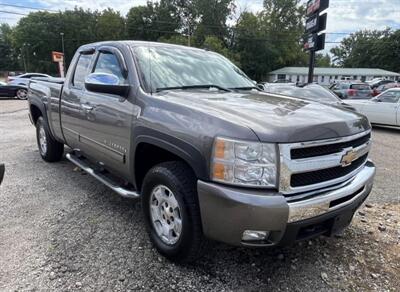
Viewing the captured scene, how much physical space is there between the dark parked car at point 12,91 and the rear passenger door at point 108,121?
19.5 meters

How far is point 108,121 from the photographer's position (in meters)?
3.55

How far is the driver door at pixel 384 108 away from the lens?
11280mm

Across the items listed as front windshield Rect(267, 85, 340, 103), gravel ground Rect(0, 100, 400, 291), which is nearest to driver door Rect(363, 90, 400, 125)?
front windshield Rect(267, 85, 340, 103)

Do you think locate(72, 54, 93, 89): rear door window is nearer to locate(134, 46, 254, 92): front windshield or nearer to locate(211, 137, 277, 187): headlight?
locate(134, 46, 254, 92): front windshield

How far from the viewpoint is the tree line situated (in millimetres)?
67188

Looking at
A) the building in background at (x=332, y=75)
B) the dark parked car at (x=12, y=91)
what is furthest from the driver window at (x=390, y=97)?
the building in background at (x=332, y=75)

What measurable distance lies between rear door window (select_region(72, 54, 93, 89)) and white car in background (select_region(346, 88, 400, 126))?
33.4 ft

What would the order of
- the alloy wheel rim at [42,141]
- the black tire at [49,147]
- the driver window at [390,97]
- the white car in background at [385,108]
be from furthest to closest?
the driver window at [390,97] → the white car in background at [385,108] → the alloy wheel rim at [42,141] → the black tire at [49,147]

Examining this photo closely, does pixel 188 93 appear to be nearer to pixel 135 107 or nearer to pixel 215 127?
pixel 135 107

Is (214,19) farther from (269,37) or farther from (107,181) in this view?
(107,181)

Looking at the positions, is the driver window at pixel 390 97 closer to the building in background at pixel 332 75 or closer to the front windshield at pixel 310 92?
the front windshield at pixel 310 92

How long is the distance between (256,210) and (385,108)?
11.0 metres

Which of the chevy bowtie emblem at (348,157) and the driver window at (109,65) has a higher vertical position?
the driver window at (109,65)

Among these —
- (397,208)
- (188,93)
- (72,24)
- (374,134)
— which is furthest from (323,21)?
(72,24)
